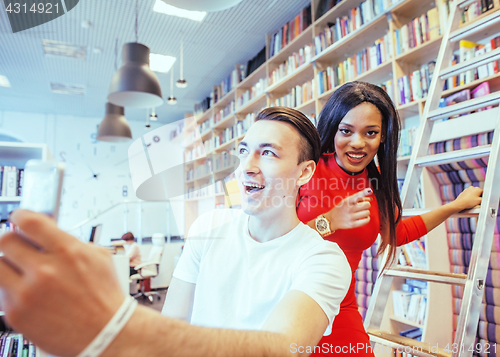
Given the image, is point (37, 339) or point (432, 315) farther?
point (432, 315)

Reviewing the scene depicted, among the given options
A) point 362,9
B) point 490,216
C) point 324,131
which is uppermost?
point 362,9

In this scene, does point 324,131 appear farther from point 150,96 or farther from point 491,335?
point 150,96

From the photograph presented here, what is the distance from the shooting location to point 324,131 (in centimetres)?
140

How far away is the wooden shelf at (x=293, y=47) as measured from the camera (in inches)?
139

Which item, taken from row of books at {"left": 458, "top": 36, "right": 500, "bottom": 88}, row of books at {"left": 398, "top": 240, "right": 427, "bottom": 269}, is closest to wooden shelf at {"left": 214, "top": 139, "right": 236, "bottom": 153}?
row of books at {"left": 398, "top": 240, "right": 427, "bottom": 269}

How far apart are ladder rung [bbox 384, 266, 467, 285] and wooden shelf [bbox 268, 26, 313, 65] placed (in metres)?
2.74

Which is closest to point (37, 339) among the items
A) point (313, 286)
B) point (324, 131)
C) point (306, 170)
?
point (313, 286)

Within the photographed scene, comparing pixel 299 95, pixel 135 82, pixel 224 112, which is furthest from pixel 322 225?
pixel 224 112

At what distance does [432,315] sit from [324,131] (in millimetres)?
1369

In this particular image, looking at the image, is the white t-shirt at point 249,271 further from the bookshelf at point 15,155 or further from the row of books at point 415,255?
the bookshelf at point 15,155

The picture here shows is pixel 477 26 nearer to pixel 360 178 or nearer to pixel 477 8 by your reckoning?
pixel 477 8

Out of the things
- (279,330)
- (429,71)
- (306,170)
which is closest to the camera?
(279,330)

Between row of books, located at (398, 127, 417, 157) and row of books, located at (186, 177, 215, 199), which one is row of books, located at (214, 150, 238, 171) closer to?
row of books, located at (186, 177, 215, 199)

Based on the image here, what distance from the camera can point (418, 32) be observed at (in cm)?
241
